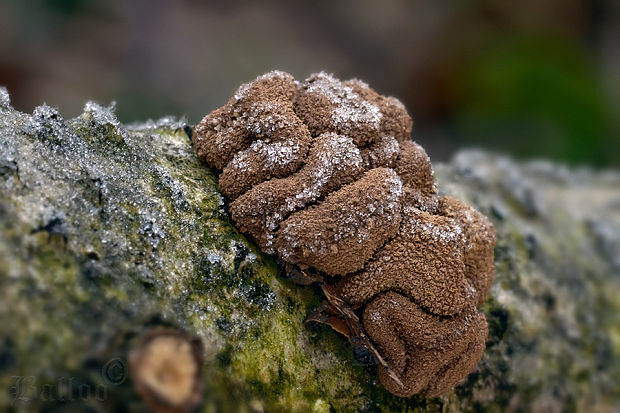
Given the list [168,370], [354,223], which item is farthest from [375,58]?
[168,370]

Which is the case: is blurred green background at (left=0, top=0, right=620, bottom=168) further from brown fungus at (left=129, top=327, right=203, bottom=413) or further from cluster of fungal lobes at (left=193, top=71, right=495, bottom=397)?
brown fungus at (left=129, top=327, right=203, bottom=413)

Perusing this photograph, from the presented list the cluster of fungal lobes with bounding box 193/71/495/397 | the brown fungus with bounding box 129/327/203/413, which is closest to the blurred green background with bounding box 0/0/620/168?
the cluster of fungal lobes with bounding box 193/71/495/397

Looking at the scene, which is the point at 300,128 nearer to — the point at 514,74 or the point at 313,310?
the point at 313,310

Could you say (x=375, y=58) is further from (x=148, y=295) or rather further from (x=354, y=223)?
(x=148, y=295)

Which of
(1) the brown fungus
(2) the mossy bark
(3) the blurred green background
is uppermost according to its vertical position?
(3) the blurred green background

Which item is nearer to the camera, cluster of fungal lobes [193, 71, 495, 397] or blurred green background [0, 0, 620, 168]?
cluster of fungal lobes [193, 71, 495, 397]

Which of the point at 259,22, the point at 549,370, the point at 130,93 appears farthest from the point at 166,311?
the point at 259,22
